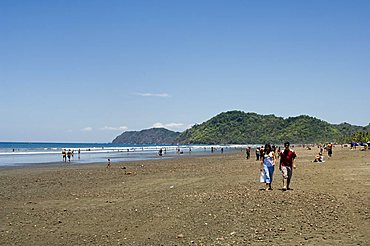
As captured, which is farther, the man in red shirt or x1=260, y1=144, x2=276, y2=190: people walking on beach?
x1=260, y1=144, x2=276, y2=190: people walking on beach

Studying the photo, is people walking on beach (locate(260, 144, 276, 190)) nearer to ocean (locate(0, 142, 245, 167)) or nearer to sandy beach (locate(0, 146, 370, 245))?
sandy beach (locate(0, 146, 370, 245))

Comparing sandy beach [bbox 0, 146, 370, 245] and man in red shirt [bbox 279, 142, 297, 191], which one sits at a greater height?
man in red shirt [bbox 279, 142, 297, 191]

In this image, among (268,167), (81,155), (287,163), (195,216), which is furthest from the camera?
(81,155)

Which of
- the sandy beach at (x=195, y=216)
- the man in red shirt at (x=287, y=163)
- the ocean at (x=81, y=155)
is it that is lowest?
the sandy beach at (x=195, y=216)

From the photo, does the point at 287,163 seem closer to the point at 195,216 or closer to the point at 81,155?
the point at 195,216

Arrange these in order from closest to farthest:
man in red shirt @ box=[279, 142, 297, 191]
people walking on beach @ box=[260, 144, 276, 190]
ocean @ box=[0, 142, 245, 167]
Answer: man in red shirt @ box=[279, 142, 297, 191]
people walking on beach @ box=[260, 144, 276, 190]
ocean @ box=[0, 142, 245, 167]

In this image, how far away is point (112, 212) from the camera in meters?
13.4

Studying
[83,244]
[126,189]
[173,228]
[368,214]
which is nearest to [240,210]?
[173,228]

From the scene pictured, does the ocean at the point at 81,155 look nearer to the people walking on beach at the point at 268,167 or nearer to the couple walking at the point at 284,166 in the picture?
the people walking on beach at the point at 268,167

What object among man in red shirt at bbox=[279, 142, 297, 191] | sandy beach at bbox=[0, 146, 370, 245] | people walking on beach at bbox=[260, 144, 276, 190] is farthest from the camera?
people walking on beach at bbox=[260, 144, 276, 190]

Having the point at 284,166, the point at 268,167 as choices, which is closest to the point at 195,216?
the point at 284,166

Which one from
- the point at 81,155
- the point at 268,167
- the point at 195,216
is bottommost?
the point at 195,216

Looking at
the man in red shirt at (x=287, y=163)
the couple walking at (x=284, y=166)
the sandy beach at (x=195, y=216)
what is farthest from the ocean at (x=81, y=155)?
the man in red shirt at (x=287, y=163)

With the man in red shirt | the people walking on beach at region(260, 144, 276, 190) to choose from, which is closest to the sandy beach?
the people walking on beach at region(260, 144, 276, 190)
